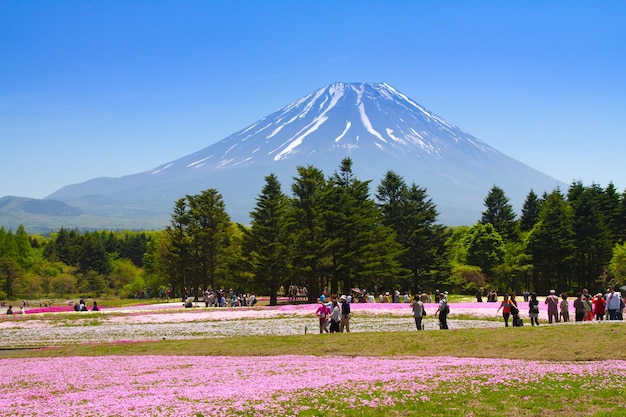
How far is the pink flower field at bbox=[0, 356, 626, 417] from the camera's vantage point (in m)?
16.0

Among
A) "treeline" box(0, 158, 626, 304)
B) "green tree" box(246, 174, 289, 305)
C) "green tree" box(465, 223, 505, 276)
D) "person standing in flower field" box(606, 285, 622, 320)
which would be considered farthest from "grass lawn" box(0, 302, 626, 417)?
"green tree" box(465, 223, 505, 276)

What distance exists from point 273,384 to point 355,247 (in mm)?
48767

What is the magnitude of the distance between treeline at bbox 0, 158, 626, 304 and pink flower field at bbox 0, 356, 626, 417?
39139 mm

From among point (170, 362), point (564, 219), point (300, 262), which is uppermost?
point (564, 219)

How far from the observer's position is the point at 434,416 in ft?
48.4

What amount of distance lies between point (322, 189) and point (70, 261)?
86.6 meters

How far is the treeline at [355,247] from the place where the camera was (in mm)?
65438

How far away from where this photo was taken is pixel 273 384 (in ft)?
60.3

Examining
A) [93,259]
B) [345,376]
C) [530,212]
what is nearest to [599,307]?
[345,376]

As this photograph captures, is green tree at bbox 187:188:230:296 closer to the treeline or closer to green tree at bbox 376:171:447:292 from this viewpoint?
the treeline

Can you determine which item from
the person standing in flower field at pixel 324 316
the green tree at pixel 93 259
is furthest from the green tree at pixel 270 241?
the green tree at pixel 93 259

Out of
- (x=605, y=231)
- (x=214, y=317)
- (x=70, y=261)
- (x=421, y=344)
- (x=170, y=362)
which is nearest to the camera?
(x=170, y=362)

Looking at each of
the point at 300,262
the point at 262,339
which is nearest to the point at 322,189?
the point at 300,262

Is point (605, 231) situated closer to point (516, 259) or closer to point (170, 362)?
point (516, 259)
